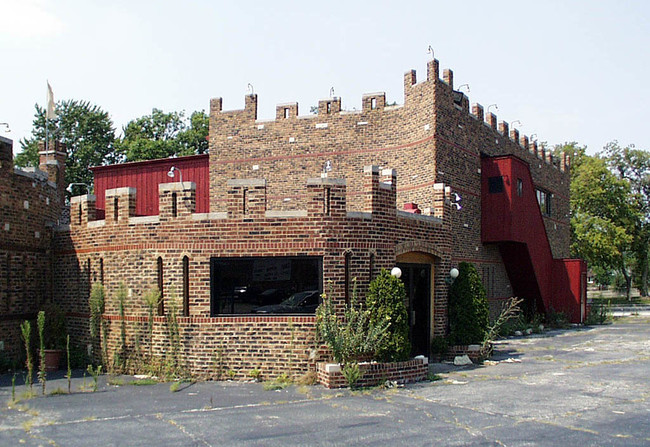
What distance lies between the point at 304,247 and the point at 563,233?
2266 centimetres

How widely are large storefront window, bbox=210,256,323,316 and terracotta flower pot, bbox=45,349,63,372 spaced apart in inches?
176

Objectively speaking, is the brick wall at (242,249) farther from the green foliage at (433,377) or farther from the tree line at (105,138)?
the tree line at (105,138)

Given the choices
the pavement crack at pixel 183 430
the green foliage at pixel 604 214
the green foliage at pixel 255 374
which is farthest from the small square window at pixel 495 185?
the green foliage at pixel 604 214

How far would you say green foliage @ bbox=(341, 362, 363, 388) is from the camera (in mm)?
12328

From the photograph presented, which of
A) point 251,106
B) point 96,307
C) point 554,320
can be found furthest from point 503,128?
point 96,307

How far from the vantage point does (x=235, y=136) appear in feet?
80.4

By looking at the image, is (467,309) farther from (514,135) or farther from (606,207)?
(606,207)

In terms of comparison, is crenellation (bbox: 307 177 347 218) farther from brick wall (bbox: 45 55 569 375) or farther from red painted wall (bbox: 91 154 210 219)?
red painted wall (bbox: 91 154 210 219)

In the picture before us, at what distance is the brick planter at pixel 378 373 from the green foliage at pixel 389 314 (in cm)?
25

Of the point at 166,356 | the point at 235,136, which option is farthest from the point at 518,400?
the point at 235,136

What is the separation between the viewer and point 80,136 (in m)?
49.3

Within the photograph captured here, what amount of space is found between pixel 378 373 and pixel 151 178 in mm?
16574

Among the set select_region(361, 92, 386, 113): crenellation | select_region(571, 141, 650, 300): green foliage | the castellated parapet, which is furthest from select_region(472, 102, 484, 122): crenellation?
select_region(571, 141, 650, 300): green foliage

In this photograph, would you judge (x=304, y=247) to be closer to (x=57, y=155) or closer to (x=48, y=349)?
(x=48, y=349)
